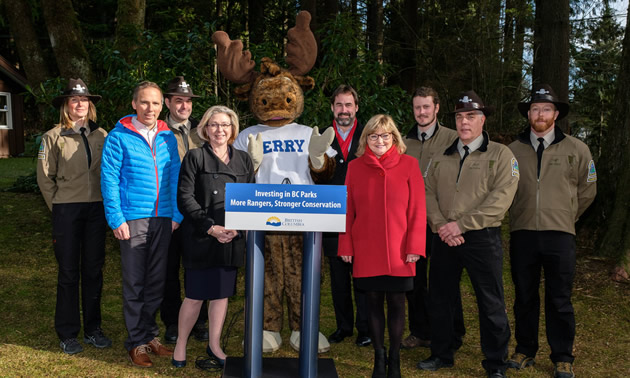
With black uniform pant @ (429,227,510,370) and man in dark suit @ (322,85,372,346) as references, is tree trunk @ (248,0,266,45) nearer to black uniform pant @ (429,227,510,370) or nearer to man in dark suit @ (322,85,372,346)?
man in dark suit @ (322,85,372,346)

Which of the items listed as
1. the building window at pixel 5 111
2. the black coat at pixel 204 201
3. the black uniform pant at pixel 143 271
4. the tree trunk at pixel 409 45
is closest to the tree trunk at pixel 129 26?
the black uniform pant at pixel 143 271

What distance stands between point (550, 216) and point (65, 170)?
3.78 metres

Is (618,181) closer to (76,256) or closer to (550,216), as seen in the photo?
(550,216)

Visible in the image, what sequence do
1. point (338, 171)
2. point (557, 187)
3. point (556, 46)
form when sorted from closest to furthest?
point (557, 187), point (338, 171), point (556, 46)

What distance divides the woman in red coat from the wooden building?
830 inches

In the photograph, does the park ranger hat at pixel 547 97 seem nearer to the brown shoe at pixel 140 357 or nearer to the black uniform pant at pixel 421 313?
the black uniform pant at pixel 421 313

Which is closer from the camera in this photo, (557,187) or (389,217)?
(389,217)

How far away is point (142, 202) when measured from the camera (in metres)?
4.46

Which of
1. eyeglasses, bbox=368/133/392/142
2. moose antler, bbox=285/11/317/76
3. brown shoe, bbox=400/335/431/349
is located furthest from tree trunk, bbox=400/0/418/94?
eyeglasses, bbox=368/133/392/142

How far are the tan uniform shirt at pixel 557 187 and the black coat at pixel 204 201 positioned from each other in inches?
86.6

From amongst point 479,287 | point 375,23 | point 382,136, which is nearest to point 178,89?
point 382,136

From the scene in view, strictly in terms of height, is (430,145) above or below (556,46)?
below

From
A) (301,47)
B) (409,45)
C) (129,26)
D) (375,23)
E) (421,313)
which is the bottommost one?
(421,313)

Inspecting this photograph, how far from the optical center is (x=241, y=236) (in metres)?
4.34
